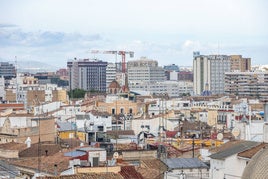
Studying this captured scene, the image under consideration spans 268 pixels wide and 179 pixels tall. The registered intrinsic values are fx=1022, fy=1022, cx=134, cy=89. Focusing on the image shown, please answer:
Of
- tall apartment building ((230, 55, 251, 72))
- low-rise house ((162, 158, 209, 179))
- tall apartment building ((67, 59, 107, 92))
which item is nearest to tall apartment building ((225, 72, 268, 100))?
tall apartment building ((230, 55, 251, 72))

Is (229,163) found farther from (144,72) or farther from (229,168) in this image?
(144,72)

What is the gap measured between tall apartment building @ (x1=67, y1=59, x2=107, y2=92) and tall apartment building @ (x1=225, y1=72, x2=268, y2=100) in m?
33.8

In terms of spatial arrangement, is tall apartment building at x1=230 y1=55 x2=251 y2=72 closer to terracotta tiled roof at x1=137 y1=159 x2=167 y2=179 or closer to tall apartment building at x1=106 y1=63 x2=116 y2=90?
tall apartment building at x1=106 y1=63 x2=116 y2=90

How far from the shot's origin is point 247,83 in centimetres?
11325

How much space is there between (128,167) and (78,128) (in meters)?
18.3

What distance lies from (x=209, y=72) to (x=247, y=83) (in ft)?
50.9

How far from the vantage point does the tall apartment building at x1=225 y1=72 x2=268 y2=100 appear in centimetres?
11244

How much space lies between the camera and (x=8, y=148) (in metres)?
26.6

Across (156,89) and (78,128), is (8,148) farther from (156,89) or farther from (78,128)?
(156,89)

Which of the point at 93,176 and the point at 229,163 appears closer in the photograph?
the point at 93,176

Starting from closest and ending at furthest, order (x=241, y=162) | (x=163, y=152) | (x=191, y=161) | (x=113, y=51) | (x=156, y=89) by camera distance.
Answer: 1. (x=241, y=162)
2. (x=191, y=161)
3. (x=163, y=152)
4. (x=156, y=89)
5. (x=113, y=51)

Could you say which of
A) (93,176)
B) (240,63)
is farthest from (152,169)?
(240,63)

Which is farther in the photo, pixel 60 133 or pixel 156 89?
pixel 156 89

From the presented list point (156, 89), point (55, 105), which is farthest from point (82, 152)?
point (156, 89)
